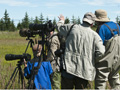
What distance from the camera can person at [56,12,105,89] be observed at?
4133 mm

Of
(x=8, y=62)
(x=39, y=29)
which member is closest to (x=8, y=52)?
(x=8, y=62)

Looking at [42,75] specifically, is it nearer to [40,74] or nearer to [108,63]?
[40,74]

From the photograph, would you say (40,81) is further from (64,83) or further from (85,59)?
(85,59)

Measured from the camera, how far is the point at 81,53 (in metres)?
4.14

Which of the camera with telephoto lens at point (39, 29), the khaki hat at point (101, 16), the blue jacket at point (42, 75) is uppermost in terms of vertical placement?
the khaki hat at point (101, 16)

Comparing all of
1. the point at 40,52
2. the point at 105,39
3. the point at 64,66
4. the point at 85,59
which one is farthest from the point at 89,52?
the point at 40,52

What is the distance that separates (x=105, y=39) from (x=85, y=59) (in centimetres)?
85

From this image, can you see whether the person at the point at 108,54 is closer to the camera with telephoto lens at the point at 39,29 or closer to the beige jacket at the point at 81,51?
the beige jacket at the point at 81,51

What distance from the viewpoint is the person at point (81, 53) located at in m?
4.13

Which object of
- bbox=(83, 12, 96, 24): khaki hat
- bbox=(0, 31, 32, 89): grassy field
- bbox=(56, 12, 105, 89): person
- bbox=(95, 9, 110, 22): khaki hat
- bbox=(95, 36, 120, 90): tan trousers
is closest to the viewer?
bbox=(56, 12, 105, 89): person

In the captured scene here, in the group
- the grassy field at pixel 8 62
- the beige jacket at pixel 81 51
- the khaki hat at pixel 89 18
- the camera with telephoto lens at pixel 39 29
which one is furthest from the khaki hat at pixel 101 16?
the grassy field at pixel 8 62

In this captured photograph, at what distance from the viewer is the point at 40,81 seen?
15.0 ft

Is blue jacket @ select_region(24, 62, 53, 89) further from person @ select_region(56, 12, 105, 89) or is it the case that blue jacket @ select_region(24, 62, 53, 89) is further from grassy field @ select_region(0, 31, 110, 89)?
person @ select_region(56, 12, 105, 89)

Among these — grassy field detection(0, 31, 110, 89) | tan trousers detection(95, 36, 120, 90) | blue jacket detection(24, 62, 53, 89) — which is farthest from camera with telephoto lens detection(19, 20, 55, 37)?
tan trousers detection(95, 36, 120, 90)
